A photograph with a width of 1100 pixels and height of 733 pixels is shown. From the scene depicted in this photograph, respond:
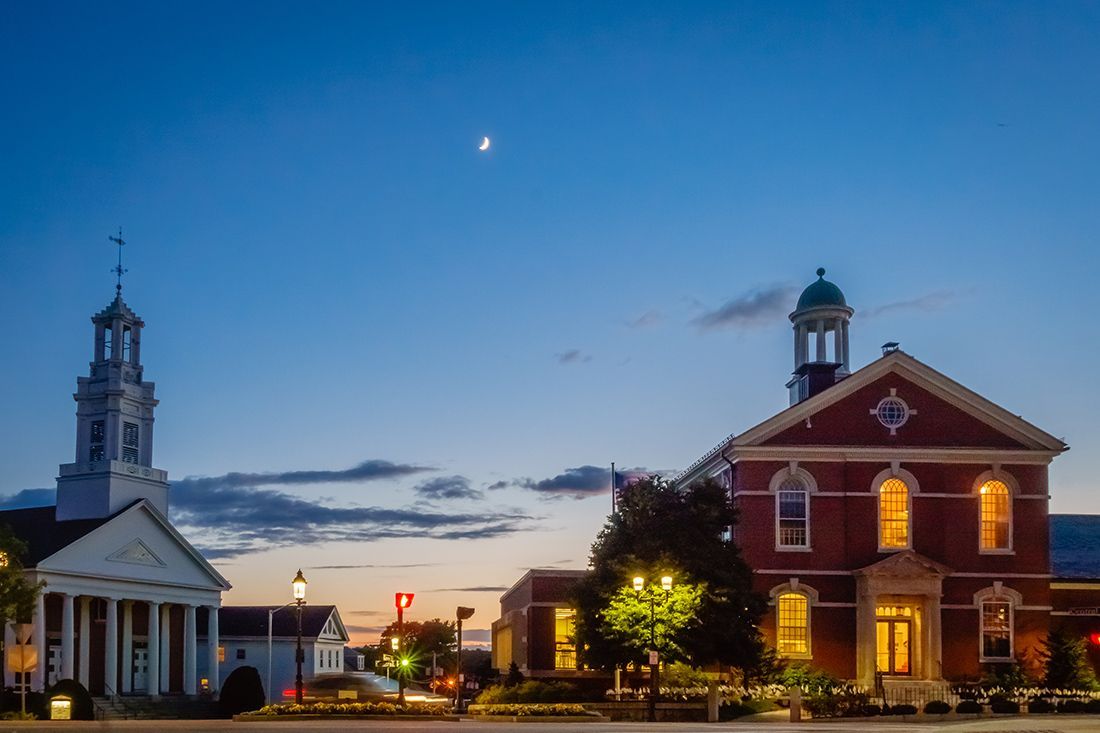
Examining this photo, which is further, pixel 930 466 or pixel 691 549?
pixel 930 466

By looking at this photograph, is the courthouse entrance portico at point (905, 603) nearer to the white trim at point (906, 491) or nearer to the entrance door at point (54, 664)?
the white trim at point (906, 491)

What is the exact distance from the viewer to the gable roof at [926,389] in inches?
1988

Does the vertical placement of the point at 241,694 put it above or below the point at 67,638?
below

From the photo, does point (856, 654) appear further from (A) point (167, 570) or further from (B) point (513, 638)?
(A) point (167, 570)

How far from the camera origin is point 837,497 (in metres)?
50.8

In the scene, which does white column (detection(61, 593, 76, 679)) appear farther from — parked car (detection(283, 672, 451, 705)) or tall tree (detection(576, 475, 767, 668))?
tall tree (detection(576, 475, 767, 668))

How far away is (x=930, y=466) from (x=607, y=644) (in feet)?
47.8

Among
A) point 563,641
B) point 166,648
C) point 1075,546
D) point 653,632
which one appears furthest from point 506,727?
point 166,648

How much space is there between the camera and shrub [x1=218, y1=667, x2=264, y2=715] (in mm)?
64562

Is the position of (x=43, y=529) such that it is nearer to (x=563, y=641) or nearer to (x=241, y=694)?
(x=241, y=694)

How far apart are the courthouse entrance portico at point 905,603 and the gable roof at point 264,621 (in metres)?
57.5

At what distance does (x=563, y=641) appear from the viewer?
52406mm

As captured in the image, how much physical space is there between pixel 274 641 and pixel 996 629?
202 feet

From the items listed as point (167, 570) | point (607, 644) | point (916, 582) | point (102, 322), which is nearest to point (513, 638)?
point (607, 644)
